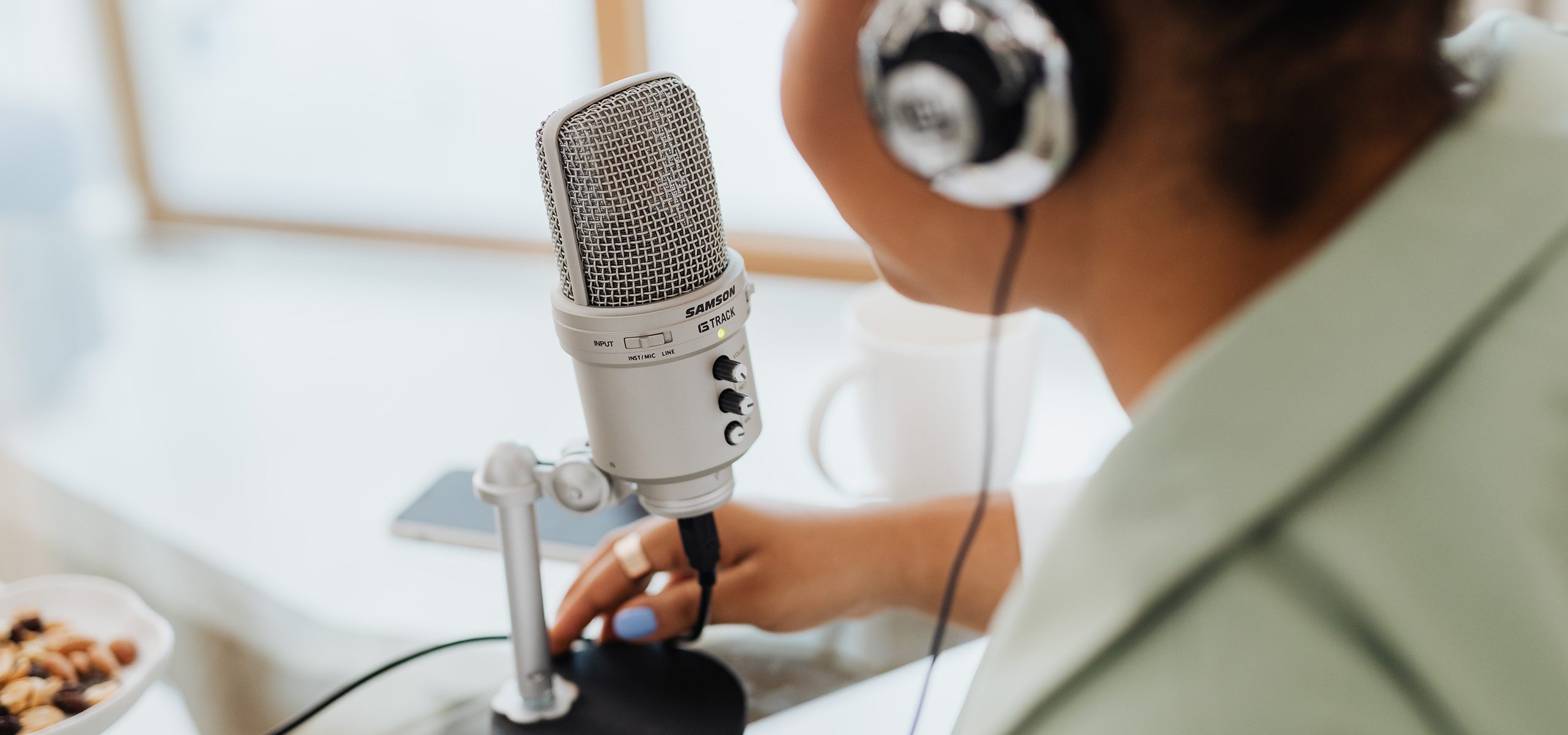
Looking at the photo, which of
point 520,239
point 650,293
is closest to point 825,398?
point 650,293

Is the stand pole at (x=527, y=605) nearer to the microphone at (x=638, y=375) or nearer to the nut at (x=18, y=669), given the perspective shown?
the microphone at (x=638, y=375)

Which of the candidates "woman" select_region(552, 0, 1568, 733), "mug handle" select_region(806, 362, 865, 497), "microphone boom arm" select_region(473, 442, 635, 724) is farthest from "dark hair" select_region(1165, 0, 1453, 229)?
"mug handle" select_region(806, 362, 865, 497)

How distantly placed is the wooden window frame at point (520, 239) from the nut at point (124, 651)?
66 cm

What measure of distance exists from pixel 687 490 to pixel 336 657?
0.26m

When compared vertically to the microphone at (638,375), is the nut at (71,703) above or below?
below

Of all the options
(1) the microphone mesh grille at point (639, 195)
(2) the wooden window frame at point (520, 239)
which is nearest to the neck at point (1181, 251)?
(1) the microphone mesh grille at point (639, 195)

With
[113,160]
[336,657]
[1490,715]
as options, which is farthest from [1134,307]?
[113,160]

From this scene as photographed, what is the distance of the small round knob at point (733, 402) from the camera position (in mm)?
479

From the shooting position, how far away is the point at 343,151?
1.52 metres

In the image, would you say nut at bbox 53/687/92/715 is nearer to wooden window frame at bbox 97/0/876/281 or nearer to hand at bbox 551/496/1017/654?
hand at bbox 551/496/1017/654

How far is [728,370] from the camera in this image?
0.48 meters

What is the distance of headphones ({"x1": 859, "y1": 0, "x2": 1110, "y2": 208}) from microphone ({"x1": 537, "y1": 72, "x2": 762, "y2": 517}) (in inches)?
4.2

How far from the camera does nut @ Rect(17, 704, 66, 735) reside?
1.70ft

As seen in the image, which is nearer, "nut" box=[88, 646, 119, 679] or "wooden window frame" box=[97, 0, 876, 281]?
"nut" box=[88, 646, 119, 679]
